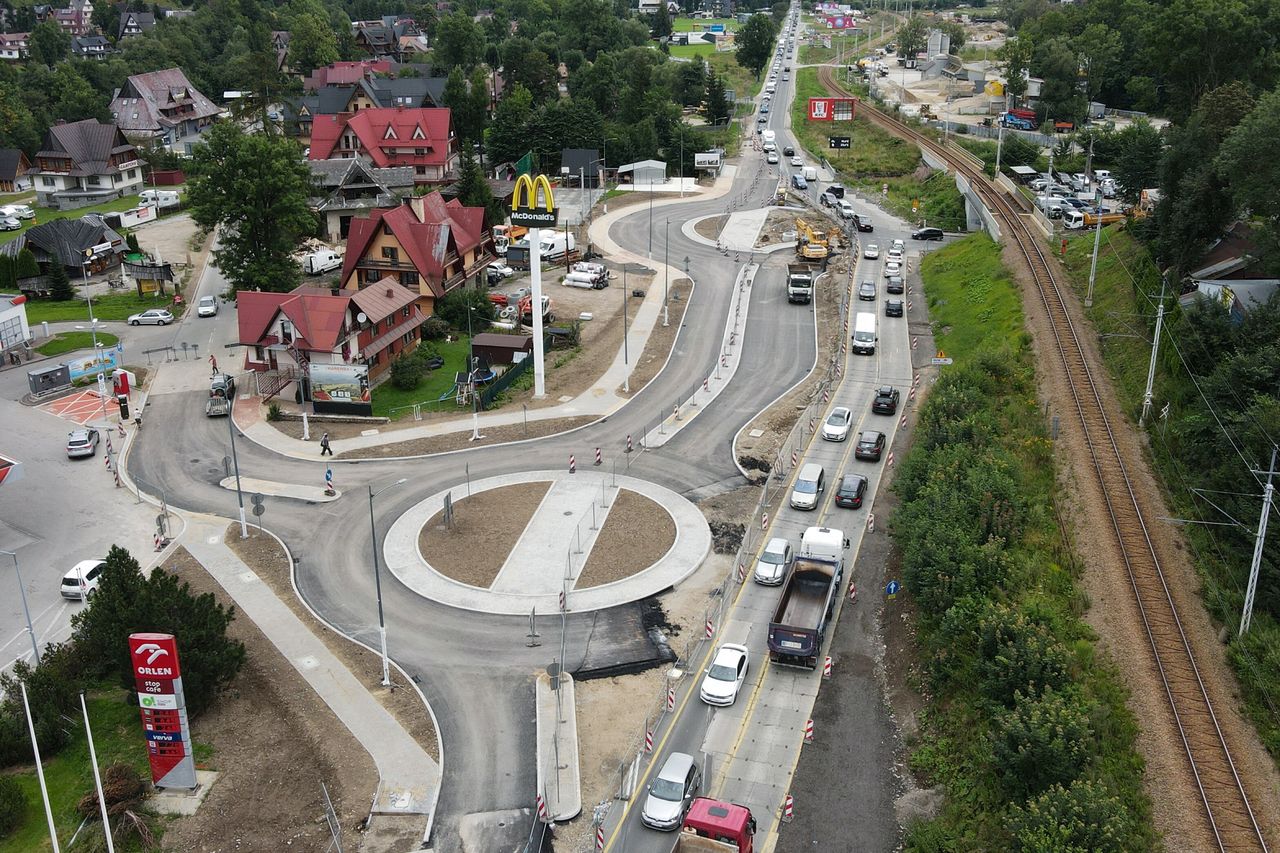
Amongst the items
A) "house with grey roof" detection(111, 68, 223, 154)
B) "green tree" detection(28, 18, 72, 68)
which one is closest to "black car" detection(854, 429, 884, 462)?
"house with grey roof" detection(111, 68, 223, 154)

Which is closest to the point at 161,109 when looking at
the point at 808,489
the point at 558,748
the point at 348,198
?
the point at 348,198

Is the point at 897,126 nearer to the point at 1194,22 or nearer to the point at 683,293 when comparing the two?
the point at 1194,22

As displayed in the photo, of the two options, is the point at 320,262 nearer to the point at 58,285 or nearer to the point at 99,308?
the point at 99,308

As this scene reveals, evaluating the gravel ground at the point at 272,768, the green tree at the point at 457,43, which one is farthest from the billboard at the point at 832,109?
the gravel ground at the point at 272,768

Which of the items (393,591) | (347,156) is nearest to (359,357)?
(393,591)

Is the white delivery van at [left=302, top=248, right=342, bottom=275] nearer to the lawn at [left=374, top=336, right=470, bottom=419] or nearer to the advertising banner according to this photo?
the lawn at [left=374, top=336, right=470, bottom=419]

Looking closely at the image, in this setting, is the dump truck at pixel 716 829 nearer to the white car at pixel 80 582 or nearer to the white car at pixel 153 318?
the white car at pixel 80 582

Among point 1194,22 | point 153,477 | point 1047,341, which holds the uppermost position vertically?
point 1194,22
